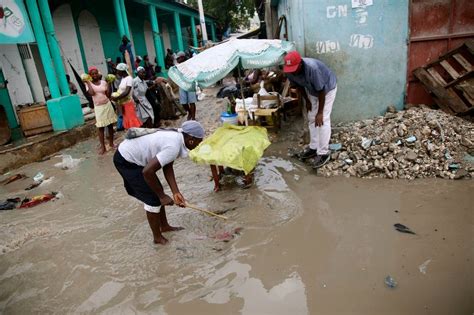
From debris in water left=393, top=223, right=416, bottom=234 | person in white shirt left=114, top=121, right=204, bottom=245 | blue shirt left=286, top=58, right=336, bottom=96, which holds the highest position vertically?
blue shirt left=286, top=58, right=336, bottom=96

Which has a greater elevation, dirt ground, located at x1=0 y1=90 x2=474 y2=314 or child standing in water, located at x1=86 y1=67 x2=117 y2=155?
child standing in water, located at x1=86 y1=67 x2=117 y2=155

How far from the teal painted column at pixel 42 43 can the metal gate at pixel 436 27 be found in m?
7.31

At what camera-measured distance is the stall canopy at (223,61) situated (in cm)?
501

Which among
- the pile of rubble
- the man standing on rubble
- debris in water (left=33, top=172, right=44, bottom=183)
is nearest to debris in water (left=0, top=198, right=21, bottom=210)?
debris in water (left=33, top=172, right=44, bottom=183)

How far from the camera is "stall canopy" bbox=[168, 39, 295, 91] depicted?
5008mm

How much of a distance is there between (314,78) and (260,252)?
253cm

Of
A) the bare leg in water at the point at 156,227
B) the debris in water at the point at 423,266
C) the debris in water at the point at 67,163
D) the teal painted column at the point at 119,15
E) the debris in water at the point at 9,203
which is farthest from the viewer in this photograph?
the teal painted column at the point at 119,15

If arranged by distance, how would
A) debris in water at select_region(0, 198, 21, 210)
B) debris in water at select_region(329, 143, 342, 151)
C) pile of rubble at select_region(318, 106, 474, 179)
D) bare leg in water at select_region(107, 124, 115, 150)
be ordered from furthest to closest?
bare leg in water at select_region(107, 124, 115, 150) → debris in water at select_region(329, 143, 342, 151) → debris in water at select_region(0, 198, 21, 210) → pile of rubble at select_region(318, 106, 474, 179)

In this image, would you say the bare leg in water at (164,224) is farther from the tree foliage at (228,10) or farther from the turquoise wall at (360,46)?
the tree foliage at (228,10)

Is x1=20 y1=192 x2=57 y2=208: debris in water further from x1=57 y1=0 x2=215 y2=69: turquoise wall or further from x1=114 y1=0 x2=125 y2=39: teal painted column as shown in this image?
x1=114 y1=0 x2=125 y2=39: teal painted column

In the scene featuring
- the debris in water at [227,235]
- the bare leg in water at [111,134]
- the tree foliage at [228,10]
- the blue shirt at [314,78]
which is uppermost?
the tree foliage at [228,10]

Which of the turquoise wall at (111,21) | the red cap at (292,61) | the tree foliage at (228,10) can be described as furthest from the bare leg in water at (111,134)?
the tree foliage at (228,10)

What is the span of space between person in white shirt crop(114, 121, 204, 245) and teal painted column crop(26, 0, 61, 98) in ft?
18.2

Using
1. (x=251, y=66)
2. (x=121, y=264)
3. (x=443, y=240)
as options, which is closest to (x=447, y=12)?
(x=251, y=66)
